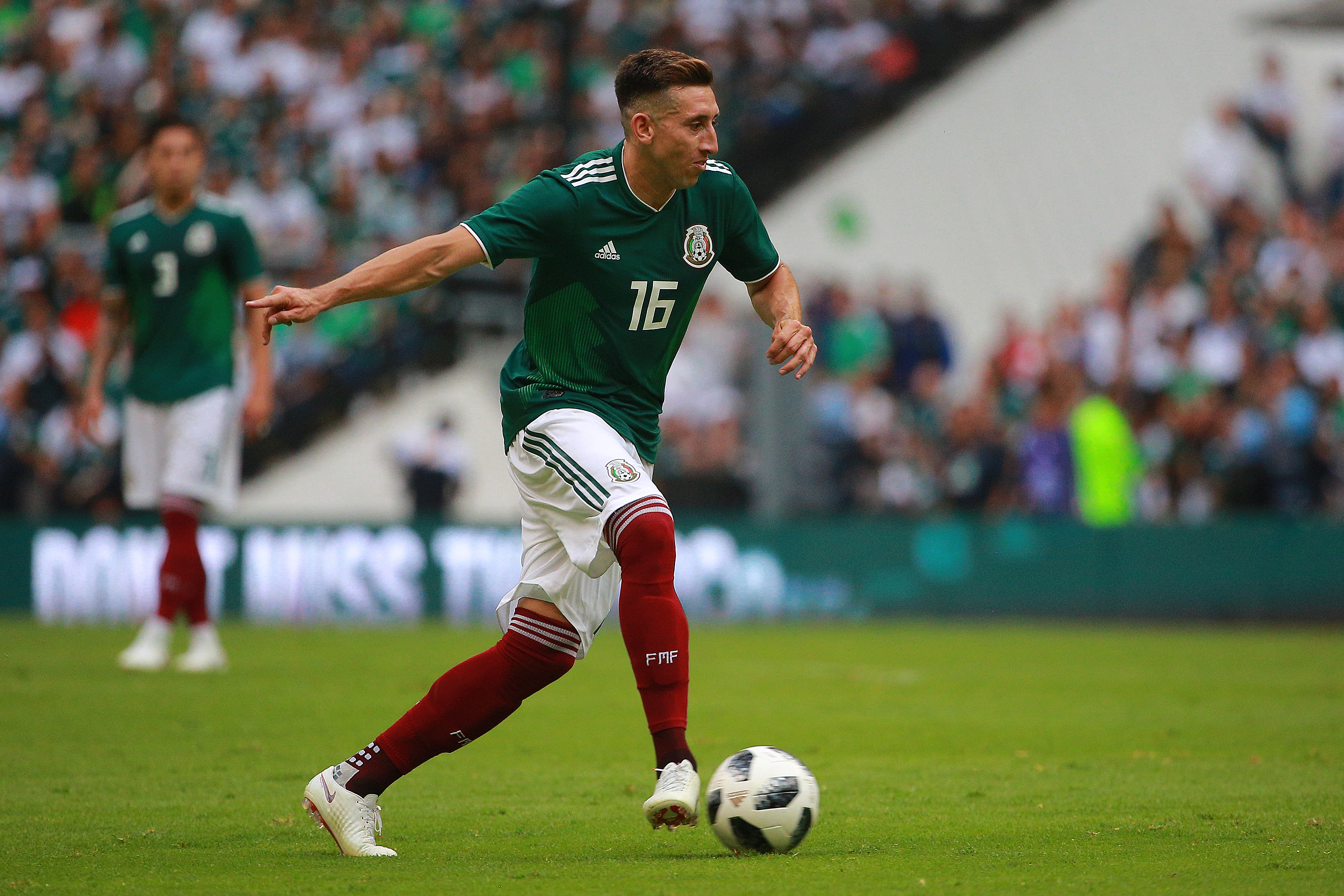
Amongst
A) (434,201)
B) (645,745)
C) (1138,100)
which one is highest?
(1138,100)

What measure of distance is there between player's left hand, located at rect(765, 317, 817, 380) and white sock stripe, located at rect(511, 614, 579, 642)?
1021 millimetres

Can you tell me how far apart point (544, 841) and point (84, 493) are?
1313 cm

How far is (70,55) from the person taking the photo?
70.9ft

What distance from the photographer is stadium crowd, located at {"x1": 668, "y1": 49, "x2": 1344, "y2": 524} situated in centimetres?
1645

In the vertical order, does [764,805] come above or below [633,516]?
below

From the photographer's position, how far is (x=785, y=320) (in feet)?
17.9

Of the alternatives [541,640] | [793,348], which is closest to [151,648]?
[541,640]

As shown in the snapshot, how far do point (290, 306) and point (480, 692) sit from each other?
52.3 inches

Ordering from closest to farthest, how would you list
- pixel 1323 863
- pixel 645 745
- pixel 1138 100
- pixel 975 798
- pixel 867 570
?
1. pixel 1323 863
2. pixel 975 798
3. pixel 645 745
4. pixel 867 570
5. pixel 1138 100

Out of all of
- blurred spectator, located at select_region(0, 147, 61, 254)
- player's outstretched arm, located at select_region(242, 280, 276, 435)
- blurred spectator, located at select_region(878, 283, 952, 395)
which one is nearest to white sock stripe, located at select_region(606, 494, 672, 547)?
player's outstretched arm, located at select_region(242, 280, 276, 435)

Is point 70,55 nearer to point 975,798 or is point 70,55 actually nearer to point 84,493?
point 84,493

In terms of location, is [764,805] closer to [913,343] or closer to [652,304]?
[652,304]

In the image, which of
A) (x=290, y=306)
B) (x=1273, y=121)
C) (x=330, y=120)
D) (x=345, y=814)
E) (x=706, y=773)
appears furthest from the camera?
(x=330, y=120)

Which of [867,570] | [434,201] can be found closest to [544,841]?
[867,570]
